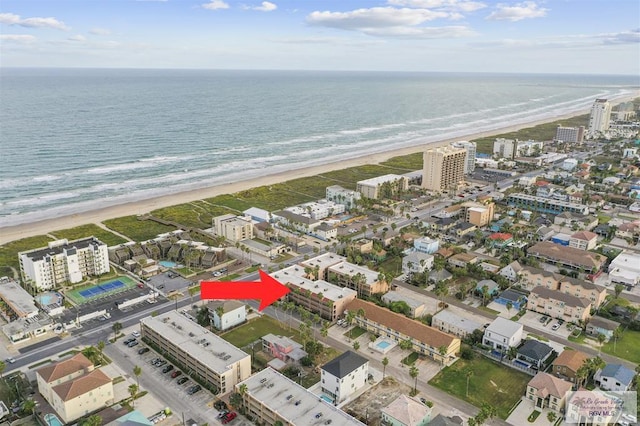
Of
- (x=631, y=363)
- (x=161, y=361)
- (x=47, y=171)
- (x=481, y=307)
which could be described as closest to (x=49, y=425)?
(x=161, y=361)

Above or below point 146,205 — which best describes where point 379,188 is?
above

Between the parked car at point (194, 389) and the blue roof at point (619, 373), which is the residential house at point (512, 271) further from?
the parked car at point (194, 389)

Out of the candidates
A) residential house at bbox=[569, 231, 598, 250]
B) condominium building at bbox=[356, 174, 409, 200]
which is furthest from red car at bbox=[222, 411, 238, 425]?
condominium building at bbox=[356, 174, 409, 200]

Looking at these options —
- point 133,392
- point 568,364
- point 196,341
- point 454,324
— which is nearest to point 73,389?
point 133,392

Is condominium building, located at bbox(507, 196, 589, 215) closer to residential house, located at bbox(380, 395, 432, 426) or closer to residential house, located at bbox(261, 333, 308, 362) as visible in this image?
residential house, located at bbox(261, 333, 308, 362)

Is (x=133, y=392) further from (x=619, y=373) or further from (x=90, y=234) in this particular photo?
(x=90, y=234)

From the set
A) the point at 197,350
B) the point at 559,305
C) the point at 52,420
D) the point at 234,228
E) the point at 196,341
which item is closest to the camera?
the point at 52,420
